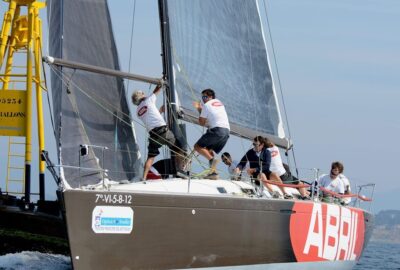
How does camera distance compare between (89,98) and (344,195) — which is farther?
(344,195)

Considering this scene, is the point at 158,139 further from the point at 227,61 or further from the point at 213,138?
the point at 227,61

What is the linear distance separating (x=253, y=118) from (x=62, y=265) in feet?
13.3

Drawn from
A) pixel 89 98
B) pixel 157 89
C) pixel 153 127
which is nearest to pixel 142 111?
pixel 153 127

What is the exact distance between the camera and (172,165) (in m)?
15.3

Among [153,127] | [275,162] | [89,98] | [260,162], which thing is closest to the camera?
[89,98]

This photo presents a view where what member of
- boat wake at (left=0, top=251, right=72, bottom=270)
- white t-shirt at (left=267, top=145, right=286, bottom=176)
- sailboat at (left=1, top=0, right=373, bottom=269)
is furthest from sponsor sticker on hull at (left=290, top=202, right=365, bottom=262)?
boat wake at (left=0, top=251, right=72, bottom=270)

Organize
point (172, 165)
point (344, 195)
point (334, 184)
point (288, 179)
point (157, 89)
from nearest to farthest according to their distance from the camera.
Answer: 1. point (157, 89)
2. point (172, 165)
3. point (288, 179)
4. point (344, 195)
5. point (334, 184)

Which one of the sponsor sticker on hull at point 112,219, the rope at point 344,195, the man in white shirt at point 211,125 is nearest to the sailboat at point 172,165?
the sponsor sticker on hull at point 112,219

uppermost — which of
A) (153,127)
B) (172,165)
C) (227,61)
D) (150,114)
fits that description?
(227,61)

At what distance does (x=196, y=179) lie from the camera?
46.8 ft

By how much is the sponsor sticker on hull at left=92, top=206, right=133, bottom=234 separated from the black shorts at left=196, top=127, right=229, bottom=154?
2.45 metres

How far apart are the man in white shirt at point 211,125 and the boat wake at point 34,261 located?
240 cm

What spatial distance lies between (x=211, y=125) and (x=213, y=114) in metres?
0.16

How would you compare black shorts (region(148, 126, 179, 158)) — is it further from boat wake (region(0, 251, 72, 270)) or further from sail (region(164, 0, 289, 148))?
boat wake (region(0, 251, 72, 270))
